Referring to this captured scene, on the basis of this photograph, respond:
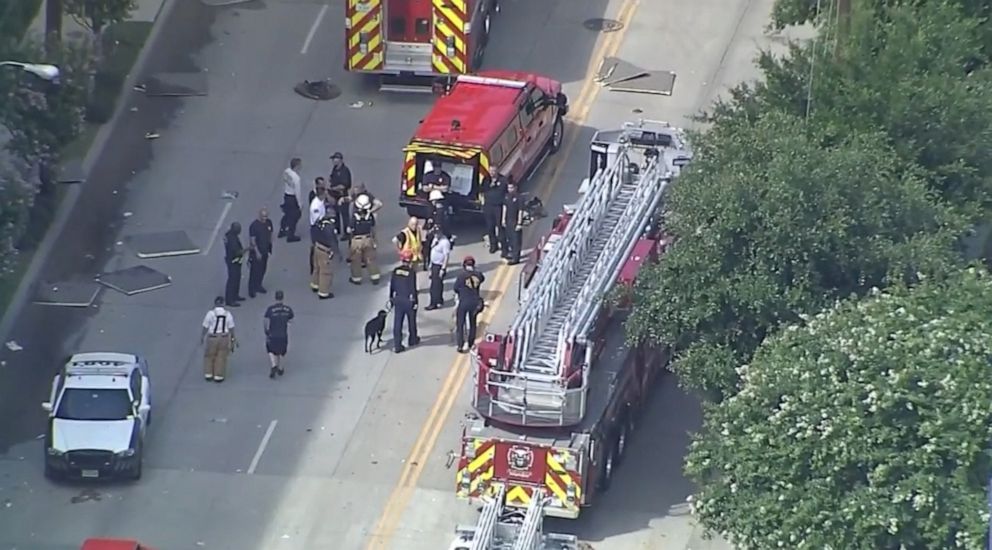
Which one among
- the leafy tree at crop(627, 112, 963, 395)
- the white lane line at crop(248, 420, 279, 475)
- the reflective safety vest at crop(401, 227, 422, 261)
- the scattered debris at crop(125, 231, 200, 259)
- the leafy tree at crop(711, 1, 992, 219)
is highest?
the leafy tree at crop(711, 1, 992, 219)

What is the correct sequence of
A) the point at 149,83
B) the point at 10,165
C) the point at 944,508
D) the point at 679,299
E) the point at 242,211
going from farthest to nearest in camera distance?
the point at 149,83 → the point at 242,211 → the point at 10,165 → the point at 679,299 → the point at 944,508

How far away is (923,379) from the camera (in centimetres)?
2795

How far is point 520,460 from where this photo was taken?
3209 cm

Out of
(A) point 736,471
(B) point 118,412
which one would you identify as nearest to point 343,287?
(B) point 118,412

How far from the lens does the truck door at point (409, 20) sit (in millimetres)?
44062

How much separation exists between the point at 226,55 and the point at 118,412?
14.2m

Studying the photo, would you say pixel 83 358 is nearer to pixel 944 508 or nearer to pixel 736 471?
pixel 736 471

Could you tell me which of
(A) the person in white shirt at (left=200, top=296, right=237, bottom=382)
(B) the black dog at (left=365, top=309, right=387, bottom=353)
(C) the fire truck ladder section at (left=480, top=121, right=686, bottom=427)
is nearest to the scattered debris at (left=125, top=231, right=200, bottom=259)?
(A) the person in white shirt at (left=200, top=296, right=237, bottom=382)

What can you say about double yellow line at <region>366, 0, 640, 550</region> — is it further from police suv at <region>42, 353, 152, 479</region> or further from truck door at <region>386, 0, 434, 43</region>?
police suv at <region>42, 353, 152, 479</region>

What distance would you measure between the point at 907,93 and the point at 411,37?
42.3 feet

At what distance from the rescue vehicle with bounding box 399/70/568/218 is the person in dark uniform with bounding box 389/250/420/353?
8.71 feet

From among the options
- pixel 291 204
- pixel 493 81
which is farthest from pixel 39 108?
pixel 493 81

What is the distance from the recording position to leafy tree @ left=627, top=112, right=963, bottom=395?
30.9 meters

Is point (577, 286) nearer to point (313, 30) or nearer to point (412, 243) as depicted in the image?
point (412, 243)
